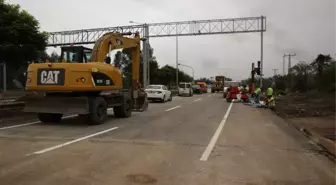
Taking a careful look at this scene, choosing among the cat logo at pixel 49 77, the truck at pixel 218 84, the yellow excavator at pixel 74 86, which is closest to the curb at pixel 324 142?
the yellow excavator at pixel 74 86

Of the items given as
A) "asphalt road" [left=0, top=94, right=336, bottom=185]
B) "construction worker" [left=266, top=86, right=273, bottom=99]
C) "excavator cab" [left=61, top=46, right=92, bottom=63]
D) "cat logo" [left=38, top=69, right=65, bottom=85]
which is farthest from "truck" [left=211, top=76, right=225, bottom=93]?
"cat logo" [left=38, top=69, right=65, bottom=85]

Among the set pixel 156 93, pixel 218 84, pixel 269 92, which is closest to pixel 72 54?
pixel 269 92

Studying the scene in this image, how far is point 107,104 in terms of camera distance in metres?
16.5

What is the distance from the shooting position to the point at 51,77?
1453 centimetres

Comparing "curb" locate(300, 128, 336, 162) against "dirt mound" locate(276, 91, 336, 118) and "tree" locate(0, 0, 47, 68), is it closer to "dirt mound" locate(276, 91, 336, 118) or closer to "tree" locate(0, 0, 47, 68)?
"dirt mound" locate(276, 91, 336, 118)

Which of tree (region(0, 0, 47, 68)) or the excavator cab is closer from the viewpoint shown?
the excavator cab

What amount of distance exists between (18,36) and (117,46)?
50.5 feet

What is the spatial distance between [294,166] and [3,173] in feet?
19.2

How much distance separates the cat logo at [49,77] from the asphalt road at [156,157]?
1.77 meters

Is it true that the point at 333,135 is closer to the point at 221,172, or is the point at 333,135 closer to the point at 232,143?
the point at 232,143

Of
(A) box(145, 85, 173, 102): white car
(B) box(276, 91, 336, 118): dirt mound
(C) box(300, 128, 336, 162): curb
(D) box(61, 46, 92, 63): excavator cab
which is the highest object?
(D) box(61, 46, 92, 63): excavator cab

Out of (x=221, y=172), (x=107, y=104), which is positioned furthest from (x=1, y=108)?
(x=221, y=172)

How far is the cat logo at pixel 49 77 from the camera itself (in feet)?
47.5

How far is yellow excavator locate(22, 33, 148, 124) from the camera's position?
568 inches
